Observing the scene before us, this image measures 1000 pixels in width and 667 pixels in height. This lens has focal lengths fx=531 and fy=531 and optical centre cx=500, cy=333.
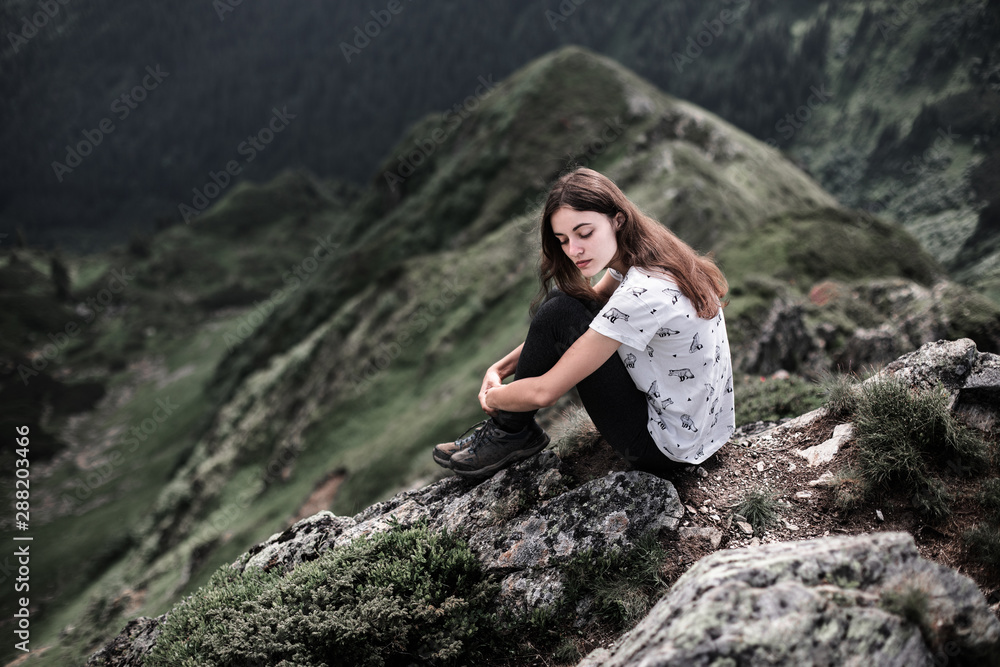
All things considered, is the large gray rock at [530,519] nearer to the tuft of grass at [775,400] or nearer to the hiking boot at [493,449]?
the hiking boot at [493,449]

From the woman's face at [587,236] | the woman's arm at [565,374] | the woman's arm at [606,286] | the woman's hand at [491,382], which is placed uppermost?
the woman's face at [587,236]

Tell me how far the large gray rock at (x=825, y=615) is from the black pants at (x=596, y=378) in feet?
4.85

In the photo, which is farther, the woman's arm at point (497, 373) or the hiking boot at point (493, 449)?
the hiking boot at point (493, 449)

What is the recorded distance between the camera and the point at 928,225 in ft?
89.7

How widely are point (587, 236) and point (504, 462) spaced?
250 cm

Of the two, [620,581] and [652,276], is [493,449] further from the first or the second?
[652,276]

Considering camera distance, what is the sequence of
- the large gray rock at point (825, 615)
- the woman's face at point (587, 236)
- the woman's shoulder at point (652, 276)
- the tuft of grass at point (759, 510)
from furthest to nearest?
1. the tuft of grass at point (759, 510)
2. the woman's face at point (587, 236)
3. the woman's shoulder at point (652, 276)
4. the large gray rock at point (825, 615)

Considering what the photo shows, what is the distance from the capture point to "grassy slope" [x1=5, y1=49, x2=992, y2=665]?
741 inches

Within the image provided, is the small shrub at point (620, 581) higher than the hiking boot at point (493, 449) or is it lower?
lower

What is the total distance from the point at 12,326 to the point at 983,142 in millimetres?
111650

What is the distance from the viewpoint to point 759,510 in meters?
4.71

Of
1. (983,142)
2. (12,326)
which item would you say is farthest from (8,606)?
(12,326)

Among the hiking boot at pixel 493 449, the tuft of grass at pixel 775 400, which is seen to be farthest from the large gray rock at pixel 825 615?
the tuft of grass at pixel 775 400

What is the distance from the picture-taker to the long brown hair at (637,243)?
13.9 feet
